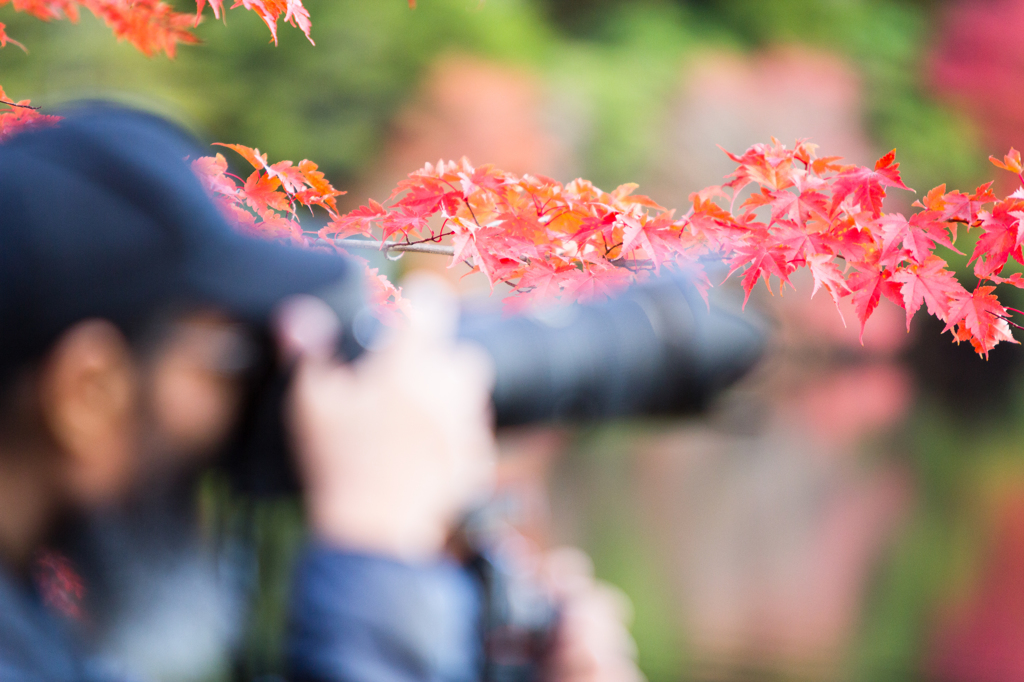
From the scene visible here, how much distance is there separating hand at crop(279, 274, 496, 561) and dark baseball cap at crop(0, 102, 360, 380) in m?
0.05

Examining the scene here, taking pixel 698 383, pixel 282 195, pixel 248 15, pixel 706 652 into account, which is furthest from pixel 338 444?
pixel 248 15

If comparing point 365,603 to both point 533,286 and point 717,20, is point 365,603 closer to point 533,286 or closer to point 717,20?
point 533,286

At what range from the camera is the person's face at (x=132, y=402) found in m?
0.42

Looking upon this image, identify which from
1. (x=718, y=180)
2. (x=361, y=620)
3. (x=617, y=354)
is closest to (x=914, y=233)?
(x=361, y=620)

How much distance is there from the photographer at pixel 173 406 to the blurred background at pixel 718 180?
223mm

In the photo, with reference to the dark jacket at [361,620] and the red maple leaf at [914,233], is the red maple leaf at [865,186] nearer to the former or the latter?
the red maple leaf at [914,233]

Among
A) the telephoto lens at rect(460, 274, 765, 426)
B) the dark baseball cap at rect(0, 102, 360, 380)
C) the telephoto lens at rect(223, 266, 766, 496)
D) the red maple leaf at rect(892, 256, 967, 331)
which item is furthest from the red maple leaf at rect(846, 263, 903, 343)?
the dark baseball cap at rect(0, 102, 360, 380)

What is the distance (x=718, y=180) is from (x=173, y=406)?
8.11 meters

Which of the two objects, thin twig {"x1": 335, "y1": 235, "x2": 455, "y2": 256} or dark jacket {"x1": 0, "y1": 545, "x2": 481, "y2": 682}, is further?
thin twig {"x1": 335, "y1": 235, "x2": 455, "y2": 256}

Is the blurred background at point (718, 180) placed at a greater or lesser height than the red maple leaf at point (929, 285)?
greater

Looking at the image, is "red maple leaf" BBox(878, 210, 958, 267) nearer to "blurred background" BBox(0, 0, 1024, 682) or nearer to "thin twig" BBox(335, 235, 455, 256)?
"thin twig" BBox(335, 235, 455, 256)

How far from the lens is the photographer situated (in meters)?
0.41

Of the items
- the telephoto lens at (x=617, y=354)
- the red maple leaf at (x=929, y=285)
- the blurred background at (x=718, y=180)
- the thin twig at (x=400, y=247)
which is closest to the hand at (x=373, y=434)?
the blurred background at (x=718, y=180)

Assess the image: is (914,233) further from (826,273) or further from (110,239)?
(110,239)
